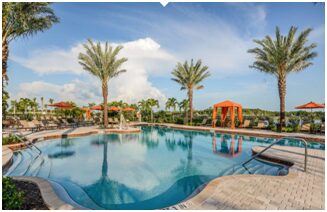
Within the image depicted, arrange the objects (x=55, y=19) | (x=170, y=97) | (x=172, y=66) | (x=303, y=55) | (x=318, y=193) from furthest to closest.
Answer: (x=170, y=97) < (x=172, y=66) < (x=303, y=55) < (x=55, y=19) < (x=318, y=193)

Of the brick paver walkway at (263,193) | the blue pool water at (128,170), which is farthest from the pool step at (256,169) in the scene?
the brick paver walkway at (263,193)

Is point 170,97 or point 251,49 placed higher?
point 251,49

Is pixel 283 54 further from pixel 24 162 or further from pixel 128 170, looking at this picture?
pixel 24 162

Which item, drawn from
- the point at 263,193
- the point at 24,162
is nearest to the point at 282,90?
the point at 263,193

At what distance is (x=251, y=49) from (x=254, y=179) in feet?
48.0

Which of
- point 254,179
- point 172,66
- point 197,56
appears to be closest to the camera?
point 254,179

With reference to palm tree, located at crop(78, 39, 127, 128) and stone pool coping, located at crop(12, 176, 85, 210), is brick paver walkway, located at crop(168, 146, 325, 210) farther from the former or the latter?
palm tree, located at crop(78, 39, 127, 128)

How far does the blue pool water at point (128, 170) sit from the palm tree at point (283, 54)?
893 cm

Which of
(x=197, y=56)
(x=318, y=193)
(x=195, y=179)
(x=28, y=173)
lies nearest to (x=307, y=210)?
(x=318, y=193)

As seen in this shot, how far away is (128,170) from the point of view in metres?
7.02

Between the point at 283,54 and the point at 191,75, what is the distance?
9.79m

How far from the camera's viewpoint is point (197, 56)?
2292 cm

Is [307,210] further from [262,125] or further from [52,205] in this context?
[262,125]

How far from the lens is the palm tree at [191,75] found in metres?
23.2
